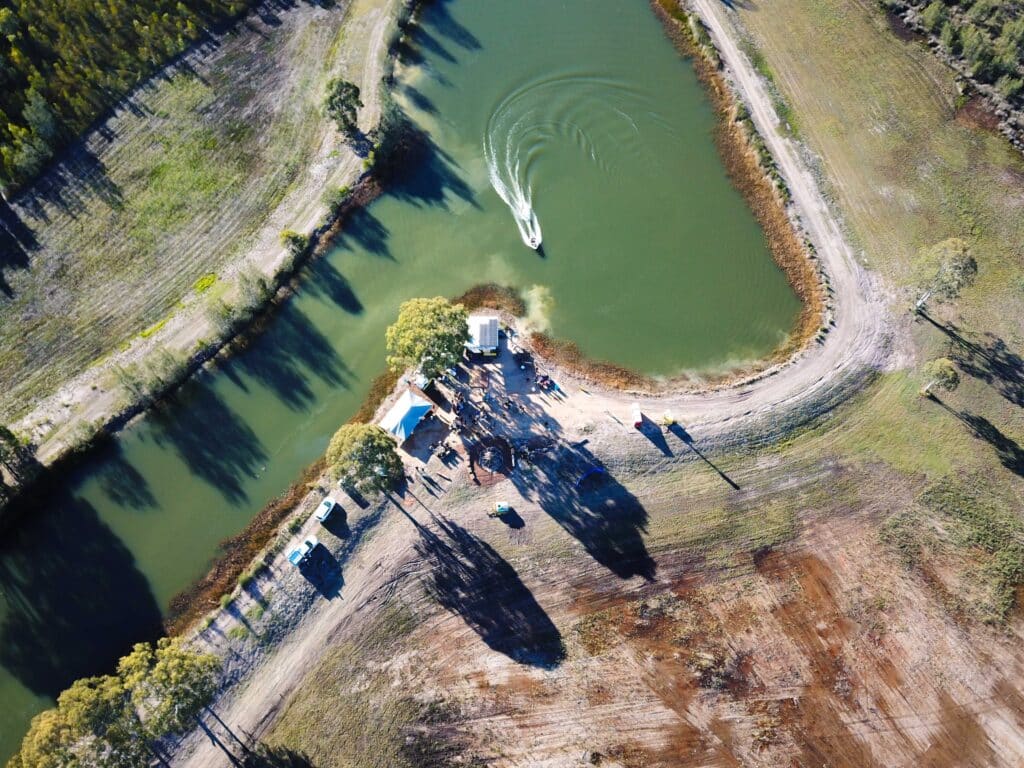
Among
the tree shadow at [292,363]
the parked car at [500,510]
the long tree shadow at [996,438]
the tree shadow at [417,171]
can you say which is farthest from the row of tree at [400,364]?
the long tree shadow at [996,438]

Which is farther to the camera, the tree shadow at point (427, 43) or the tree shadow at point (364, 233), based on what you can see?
the tree shadow at point (427, 43)

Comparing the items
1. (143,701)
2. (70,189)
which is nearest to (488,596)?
(143,701)

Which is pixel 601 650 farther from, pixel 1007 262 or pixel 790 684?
pixel 1007 262

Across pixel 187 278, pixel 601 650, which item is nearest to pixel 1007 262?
pixel 601 650

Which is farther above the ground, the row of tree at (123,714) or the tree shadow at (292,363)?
the tree shadow at (292,363)

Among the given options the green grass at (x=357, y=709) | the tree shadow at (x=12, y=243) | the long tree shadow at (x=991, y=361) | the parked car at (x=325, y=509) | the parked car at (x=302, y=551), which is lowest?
the long tree shadow at (x=991, y=361)

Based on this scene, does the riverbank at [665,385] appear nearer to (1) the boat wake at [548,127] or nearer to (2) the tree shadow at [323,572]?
(2) the tree shadow at [323,572]

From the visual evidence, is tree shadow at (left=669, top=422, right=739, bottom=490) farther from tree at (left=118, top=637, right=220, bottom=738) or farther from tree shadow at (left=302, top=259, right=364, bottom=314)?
tree at (left=118, top=637, right=220, bottom=738)
